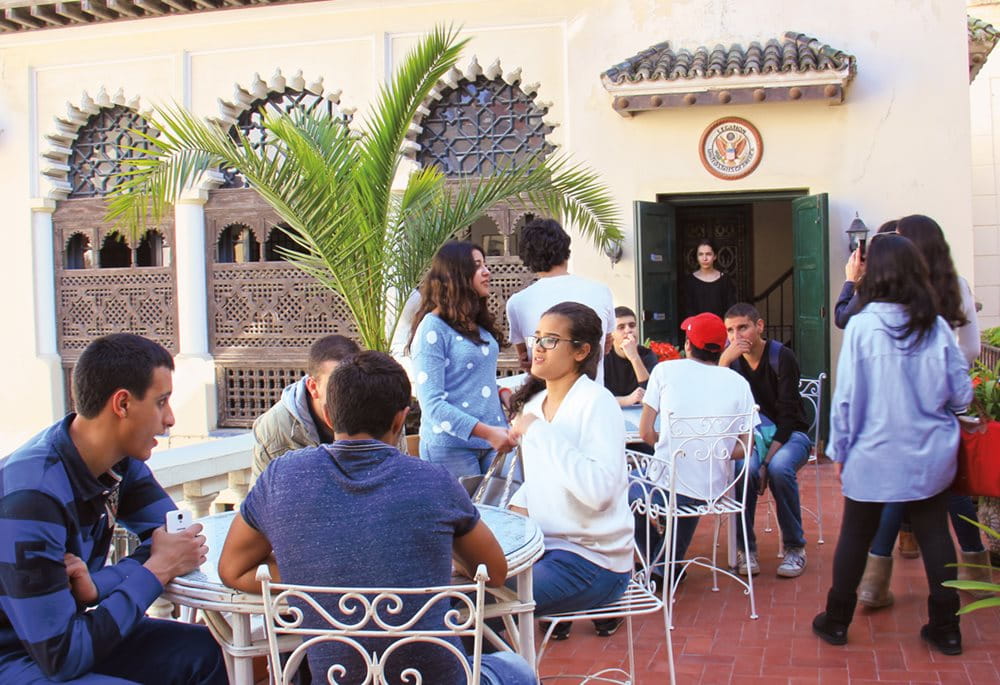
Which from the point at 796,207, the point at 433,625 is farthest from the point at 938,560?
the point at 796,207

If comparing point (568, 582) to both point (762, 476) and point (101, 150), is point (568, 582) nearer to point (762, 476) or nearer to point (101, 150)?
point (762, 476)

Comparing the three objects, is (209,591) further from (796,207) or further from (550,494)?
(796,207)

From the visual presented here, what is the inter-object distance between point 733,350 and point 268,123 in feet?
11.5

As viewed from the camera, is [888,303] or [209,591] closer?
[209,591]

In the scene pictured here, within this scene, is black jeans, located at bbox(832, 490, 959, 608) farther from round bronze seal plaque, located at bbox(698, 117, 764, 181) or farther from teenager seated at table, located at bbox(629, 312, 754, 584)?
round bronze seal plaque, located at bbox(698, 117, 764, 181)

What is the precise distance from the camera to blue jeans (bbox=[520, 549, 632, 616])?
3111 mm

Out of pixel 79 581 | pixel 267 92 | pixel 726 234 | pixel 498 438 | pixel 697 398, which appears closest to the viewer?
pixel 79 581

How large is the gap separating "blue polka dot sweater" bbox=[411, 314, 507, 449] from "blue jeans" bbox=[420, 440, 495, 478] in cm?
3

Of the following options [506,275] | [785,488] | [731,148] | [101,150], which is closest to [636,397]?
[785,488]

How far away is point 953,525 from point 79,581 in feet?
13.6

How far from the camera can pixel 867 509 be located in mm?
4246

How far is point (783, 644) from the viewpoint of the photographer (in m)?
4.49

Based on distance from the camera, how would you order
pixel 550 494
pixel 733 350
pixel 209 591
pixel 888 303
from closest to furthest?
pixel 209 591 < pixel 550 494 < pixel 888 303 < pixel 733 350

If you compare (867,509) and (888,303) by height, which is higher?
(888,303)
